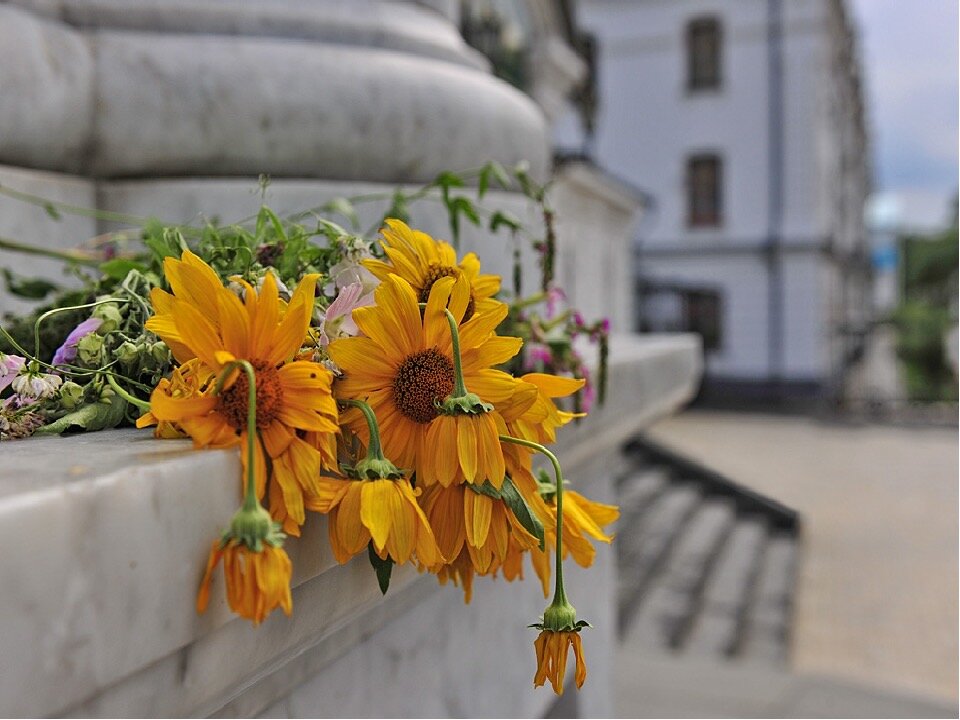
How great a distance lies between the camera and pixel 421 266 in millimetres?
873

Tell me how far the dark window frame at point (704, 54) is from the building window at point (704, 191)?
1.55 meters

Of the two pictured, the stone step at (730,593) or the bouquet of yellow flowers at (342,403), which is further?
the stone step at (730,593)

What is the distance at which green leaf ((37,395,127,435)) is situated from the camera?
84cm

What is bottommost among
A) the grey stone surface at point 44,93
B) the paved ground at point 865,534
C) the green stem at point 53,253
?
the paved ground at point 865,534

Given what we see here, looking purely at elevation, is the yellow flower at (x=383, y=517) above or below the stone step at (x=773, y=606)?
above

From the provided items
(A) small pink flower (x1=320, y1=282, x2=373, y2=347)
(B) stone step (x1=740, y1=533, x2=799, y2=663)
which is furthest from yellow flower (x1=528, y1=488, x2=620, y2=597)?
(B) stone step (x1=740, y1=533, x2=799, y2=663)

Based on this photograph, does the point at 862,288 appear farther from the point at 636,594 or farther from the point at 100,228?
the point at 100,228

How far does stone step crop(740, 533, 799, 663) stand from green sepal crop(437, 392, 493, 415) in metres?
6.27

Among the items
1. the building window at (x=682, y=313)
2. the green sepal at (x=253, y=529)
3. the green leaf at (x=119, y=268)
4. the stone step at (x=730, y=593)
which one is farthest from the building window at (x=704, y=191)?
the green sepal at (x=253, y=529)

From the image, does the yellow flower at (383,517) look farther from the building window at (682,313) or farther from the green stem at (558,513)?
the building window at (682,313)

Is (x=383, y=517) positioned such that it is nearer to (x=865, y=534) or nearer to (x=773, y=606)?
(x=773, y=606)

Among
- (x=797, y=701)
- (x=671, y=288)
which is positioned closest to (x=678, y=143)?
(x=671, y=288)

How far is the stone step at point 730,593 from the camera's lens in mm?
6746

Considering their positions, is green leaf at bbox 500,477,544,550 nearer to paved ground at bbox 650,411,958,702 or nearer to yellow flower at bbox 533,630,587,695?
yellow flower at bbox 533,630,587,695
